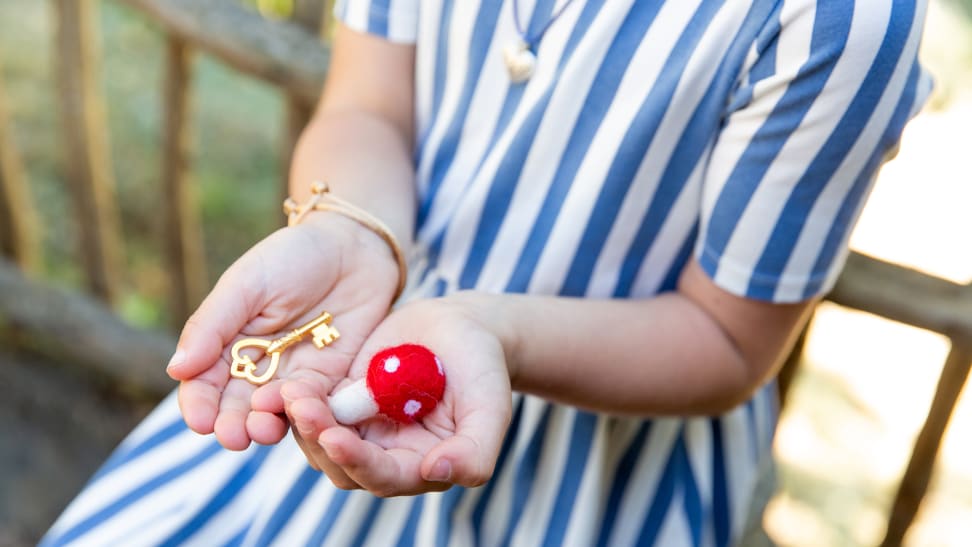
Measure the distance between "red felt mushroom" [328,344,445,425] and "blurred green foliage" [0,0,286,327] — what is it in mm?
2320

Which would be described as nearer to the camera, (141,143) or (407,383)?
(407,383)

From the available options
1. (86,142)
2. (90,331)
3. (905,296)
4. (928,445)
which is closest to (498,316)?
(905,296)

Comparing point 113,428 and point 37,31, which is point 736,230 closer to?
point 113,428

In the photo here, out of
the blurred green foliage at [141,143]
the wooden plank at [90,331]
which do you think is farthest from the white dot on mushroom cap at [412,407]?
the blurred green foliage at [141,143]

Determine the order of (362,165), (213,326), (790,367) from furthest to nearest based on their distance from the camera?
(790,367) → (362,165) → (213,326)

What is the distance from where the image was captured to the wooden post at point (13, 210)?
7.39ft

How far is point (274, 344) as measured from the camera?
941 mm

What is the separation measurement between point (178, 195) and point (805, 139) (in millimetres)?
1538

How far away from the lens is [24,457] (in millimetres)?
2238

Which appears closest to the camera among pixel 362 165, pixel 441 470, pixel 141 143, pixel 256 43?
pixel 441 470

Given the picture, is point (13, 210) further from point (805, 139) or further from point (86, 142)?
point (805, 139)

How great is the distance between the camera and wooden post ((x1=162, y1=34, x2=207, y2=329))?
197 centimetres

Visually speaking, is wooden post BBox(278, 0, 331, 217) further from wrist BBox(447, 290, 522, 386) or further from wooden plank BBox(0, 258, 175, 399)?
wrist BBox(447, 290, 522, 386)

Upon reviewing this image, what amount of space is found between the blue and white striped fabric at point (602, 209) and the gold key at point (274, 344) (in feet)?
0.71
